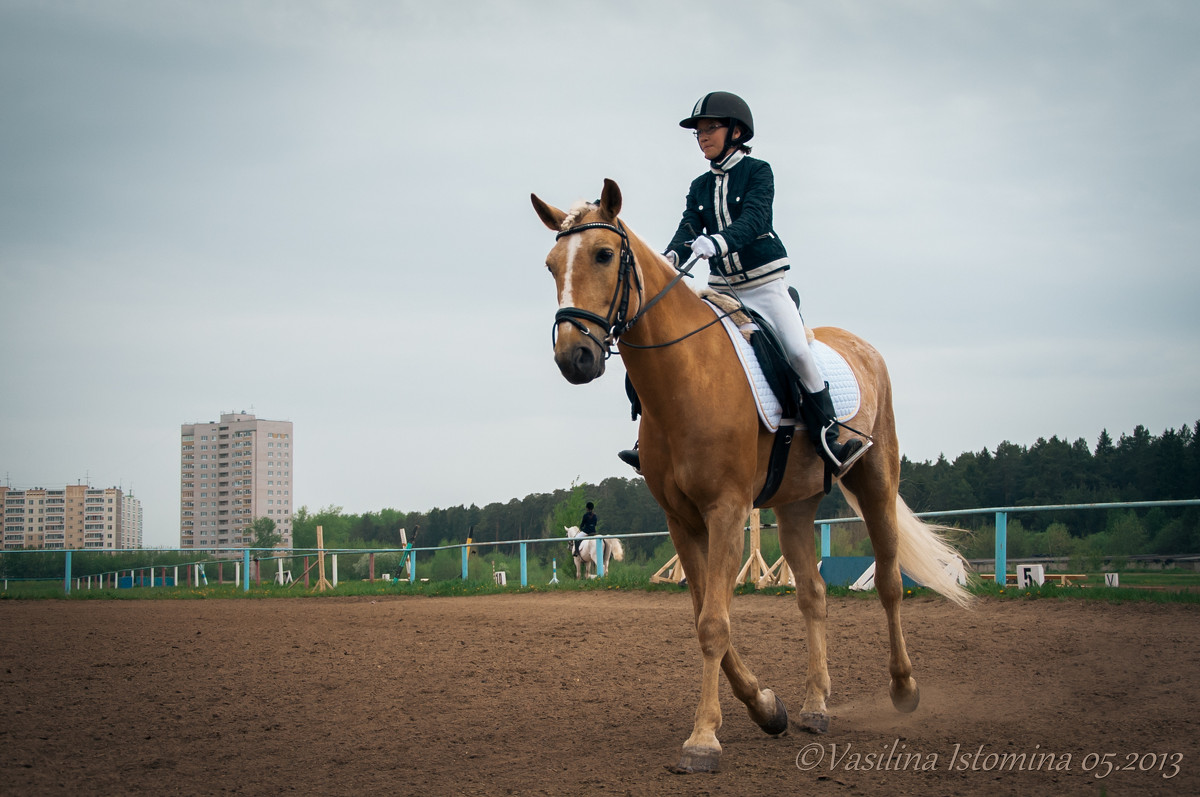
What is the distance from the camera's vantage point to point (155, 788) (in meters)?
3.91

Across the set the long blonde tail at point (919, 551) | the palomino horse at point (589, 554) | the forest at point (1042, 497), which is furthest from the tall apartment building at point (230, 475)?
the long blonde tail at point (919, 551)

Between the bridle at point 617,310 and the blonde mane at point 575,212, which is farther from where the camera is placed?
the blonde mane at point 575,212

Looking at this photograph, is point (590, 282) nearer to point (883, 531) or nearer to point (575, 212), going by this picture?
point (575, 212)

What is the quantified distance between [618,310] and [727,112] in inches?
68.3

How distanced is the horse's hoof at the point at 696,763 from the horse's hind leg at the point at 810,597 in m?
1.33

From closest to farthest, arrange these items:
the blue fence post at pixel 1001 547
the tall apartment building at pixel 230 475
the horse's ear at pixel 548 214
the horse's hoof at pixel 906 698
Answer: the horse's ear at pixel 548 214 → the horse's hoof at pixel 906 698 → the blue fence post at pixel 1001 547 → the tall apartment building at pixel 230 475

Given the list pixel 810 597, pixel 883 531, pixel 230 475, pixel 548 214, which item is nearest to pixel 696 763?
pixel 810 597

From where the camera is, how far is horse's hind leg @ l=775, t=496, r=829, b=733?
5199 mm

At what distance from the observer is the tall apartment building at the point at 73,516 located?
138m

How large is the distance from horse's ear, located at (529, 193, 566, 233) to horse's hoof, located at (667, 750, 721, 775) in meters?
2.75

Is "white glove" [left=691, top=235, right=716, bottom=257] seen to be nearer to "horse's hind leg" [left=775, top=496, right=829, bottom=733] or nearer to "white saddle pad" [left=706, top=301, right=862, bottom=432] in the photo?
"white saddle pad" [left=706, top=301, right=862, bottom=432]

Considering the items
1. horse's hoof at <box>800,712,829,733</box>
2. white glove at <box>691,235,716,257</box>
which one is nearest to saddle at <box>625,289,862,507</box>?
white glove at <box>691,235,716,257</box>

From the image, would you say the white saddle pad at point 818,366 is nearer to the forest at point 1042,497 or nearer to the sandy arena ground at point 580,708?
the sandy arena ground at point 580,708

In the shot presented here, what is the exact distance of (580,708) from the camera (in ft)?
19.1
